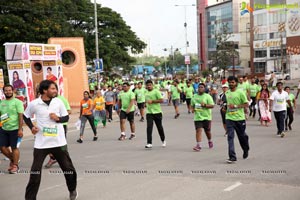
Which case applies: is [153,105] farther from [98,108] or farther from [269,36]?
[269,36]

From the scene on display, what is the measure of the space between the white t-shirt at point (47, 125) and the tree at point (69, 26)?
1142 inches

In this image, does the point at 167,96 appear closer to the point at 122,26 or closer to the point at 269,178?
the point at 122,26

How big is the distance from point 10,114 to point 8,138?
0.51 meters

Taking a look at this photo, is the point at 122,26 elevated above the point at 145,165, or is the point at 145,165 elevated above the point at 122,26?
the point at 122,26

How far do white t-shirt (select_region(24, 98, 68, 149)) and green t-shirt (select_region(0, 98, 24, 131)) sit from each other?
3118 millimetres

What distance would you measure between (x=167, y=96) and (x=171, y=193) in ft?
91.8

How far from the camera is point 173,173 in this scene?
958 cm

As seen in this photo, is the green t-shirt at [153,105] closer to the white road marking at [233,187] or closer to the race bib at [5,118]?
the race bib at [5,118]

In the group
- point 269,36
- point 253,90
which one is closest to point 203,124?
point 253,90

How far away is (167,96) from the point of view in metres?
35.8

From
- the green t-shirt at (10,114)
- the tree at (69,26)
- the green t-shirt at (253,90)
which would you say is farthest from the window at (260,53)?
the green t-shirt at (10,114)

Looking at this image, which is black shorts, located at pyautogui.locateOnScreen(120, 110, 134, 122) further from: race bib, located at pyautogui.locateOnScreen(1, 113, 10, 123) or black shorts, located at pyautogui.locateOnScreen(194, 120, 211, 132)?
race bib, located at pyautogui.locateOnScreen(1, 113, 10, 123)

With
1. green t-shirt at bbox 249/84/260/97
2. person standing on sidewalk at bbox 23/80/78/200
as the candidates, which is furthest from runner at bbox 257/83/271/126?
person standing on sidewalk at bbox 23/80/78/200

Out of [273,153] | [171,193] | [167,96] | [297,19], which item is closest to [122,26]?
[167,96]
